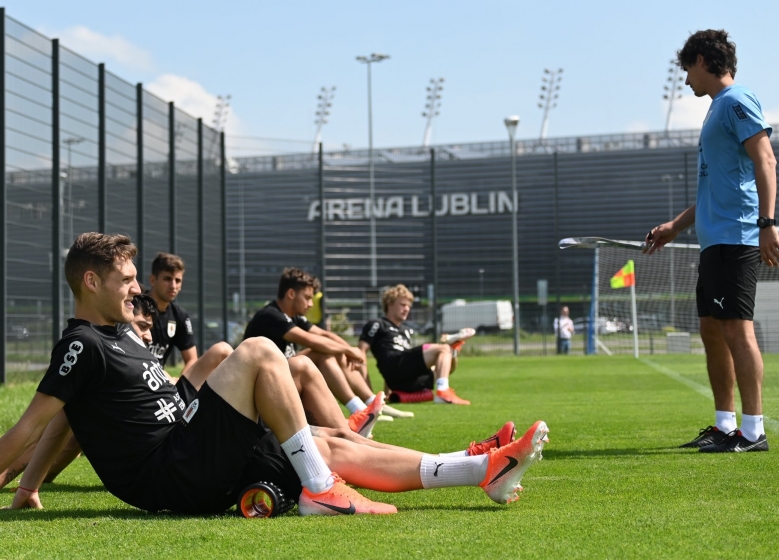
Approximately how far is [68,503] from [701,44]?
4.15m

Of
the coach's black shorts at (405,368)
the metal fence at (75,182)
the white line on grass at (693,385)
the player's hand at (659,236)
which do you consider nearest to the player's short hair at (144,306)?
the player's hand at (659,236)

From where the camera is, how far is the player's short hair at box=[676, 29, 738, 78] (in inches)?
223

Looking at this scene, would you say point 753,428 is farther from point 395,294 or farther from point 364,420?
point 395,294

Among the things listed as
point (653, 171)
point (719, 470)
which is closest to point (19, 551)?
point (719, 470)

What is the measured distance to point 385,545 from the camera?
302cm

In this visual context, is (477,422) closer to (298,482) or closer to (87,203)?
(298,482)

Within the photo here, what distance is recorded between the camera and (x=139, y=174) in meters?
16.4

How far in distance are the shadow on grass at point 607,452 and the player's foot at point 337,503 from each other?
201cm

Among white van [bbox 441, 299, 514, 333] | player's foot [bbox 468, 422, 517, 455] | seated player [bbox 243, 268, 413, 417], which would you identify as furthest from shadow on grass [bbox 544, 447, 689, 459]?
white van [bbox 441, 299, 514, 333]

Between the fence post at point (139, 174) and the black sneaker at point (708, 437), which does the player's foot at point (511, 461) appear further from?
the fence post at point (139, 174)

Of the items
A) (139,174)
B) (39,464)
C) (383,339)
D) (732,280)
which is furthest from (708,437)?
(139,174)

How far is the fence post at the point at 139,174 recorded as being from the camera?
16156mm

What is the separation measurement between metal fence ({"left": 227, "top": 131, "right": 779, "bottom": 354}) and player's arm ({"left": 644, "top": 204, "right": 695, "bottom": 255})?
17.6 metres

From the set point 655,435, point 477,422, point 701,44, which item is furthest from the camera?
point 477,422
